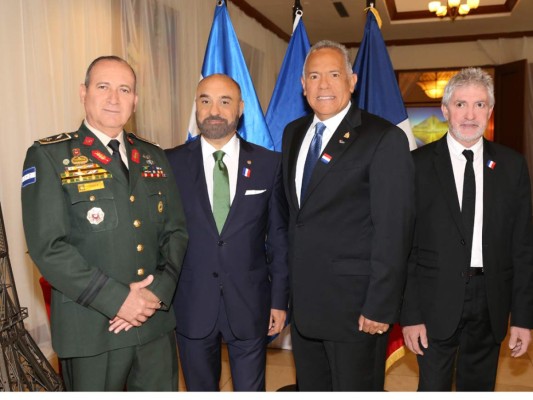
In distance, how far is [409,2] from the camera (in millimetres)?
7375

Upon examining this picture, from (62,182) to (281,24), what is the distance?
677cm

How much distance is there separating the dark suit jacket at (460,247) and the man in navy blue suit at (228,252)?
550 mm

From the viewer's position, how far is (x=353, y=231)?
191 cm

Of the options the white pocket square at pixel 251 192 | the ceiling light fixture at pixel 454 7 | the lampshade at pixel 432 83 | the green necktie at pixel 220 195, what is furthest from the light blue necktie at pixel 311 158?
the lampshade at pixel 432 83

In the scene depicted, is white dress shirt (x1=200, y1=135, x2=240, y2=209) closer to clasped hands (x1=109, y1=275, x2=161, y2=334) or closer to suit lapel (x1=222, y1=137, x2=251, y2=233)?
suit lapel (x1=222, y1=137, x2=251, y2=233)

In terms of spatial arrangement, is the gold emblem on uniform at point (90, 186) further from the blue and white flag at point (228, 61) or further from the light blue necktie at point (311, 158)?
the blue and white flag at point (228, 61)

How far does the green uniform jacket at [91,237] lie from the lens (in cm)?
168

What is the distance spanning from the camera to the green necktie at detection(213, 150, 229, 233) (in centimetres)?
212

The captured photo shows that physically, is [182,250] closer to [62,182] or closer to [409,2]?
[62,182]

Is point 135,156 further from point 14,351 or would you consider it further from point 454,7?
point 454,7

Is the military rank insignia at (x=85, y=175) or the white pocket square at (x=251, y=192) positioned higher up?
the military rank insignia at (x=85, y=175)

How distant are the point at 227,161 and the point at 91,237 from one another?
682 mm

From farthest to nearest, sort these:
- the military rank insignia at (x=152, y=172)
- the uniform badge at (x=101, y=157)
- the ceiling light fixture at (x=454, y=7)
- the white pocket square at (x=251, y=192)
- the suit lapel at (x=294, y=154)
Result: the ceiling light fixture at (x=454, y=7), the white pocket square at (x=251, y=192), the suit lapel at (x=294, y=154), the military rank insignia at (x=152, y=172), the uniform badge at (x=101, y=157)
